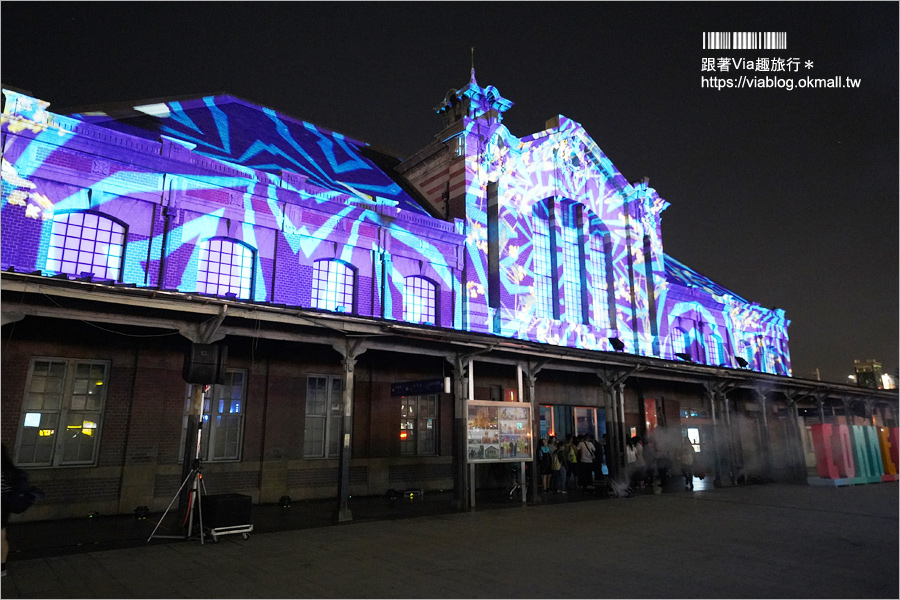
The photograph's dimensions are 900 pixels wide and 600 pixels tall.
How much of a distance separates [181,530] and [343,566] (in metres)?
3.35

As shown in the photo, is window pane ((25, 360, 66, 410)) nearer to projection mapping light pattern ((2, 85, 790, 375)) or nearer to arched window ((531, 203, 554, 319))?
projection mapping light pattern ((2, 85, 790, 375))

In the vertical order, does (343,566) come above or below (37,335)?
below

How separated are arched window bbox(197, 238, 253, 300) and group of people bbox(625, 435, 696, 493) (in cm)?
1190

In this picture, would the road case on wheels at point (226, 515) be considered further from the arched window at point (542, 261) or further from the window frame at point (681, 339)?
the window frame at point (681, 339)

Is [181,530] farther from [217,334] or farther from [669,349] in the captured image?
[669,349]

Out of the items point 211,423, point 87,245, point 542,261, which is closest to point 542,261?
point 542,261

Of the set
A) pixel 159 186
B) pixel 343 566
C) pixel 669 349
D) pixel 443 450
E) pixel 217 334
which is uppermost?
pixel 159 186

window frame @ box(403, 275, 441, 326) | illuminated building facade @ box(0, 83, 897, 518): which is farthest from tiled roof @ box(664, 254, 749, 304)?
window frame @ box(403, 275, 441, 326)

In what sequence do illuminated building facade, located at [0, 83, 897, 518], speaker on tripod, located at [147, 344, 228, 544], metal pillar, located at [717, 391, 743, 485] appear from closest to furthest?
speaker on tripod, located at [147, 344, 228, 544], illuminated building facade, located at [0, 83, 897, 518], metal pillar, located at [717, 391, 743, 485]

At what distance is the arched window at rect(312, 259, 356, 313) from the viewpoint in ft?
54.1

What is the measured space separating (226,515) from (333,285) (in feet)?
27.8

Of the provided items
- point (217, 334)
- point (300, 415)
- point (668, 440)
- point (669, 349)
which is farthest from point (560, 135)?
point (217, 334)

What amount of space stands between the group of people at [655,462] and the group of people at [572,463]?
97 centimetres

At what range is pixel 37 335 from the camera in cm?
1223
